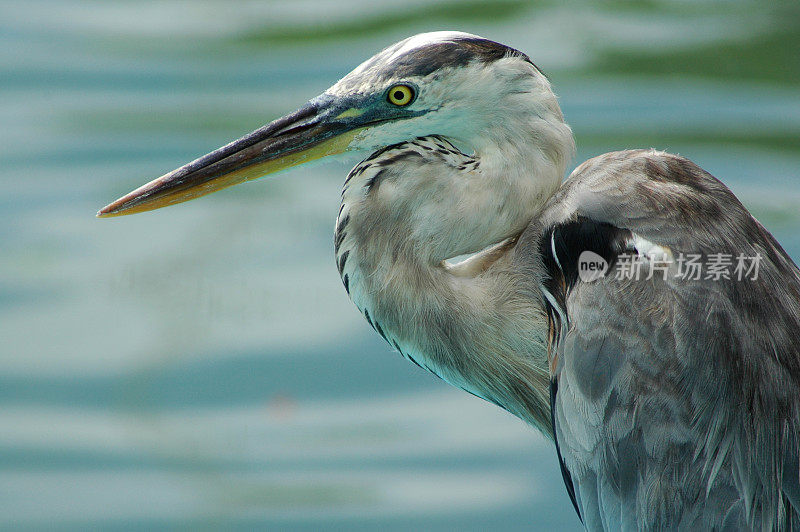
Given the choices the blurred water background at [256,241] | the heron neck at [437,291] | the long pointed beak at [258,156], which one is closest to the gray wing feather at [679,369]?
the heron neck at [437,291]

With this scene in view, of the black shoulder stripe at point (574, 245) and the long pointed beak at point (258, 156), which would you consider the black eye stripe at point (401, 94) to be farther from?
the black shoulder stripe at point (574, 245)

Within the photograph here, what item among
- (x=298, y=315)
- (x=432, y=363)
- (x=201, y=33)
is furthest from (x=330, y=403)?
(x=201, y=33)

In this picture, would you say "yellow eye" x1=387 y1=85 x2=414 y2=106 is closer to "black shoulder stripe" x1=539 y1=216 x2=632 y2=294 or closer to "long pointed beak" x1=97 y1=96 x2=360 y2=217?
"long pointed beak" x1=97 y1=96 x2=360 y2=217

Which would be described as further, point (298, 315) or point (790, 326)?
point (298, 315)

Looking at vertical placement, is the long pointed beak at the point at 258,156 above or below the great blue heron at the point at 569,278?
above

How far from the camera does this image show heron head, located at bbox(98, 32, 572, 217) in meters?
2.44

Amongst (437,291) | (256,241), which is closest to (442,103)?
(437,291)

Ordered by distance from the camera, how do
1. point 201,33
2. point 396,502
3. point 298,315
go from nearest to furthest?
1. point 396,502
2. point 298,315
3. point 201,33

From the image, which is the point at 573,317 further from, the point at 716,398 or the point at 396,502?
the point at 396,502

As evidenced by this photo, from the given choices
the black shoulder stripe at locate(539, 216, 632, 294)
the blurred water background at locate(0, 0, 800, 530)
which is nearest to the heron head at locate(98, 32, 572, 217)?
the black shoulder stripe at locate(539, 216, 632, 294)

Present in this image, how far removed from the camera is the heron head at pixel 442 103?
96.0 inches

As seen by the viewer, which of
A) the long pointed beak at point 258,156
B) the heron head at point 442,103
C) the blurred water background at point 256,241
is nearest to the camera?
the heron head at point 442,103

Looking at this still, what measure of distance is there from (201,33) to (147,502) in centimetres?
461

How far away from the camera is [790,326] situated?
2.37 meters
